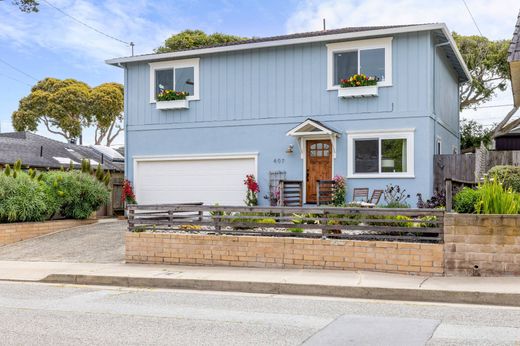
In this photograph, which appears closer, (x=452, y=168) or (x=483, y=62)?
(x=452, y=168)

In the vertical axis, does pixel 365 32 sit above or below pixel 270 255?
above

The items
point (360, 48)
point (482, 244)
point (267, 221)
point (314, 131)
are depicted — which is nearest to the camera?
point (482, 244)

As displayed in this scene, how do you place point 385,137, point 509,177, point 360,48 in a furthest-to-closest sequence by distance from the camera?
point 360,48
point 385,137
point 509,177

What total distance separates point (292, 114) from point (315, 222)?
25.8 ft

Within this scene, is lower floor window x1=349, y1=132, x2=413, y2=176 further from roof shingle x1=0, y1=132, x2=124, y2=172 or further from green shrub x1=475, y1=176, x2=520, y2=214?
roof shingle x1=0, y1=132, x2=124, y2=172

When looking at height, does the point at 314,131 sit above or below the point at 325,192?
above

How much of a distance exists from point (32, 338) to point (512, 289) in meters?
6.65

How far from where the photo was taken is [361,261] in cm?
1069

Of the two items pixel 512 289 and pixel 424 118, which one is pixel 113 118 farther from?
pixel 512 289

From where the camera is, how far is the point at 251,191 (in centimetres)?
1917

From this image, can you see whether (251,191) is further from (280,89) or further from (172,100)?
(172,100)

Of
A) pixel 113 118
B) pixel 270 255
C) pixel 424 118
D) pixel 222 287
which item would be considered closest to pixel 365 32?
pixel 424 118

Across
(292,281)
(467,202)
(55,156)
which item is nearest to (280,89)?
(467,202)

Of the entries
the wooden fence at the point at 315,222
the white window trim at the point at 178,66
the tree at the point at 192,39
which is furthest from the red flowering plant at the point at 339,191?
the tree at the point at 192,39
